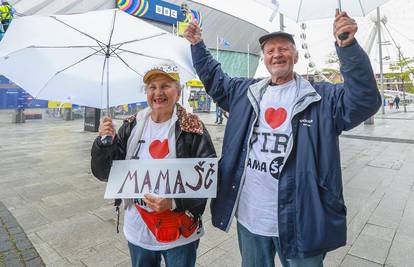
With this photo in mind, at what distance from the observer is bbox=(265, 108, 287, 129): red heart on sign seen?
1.59 metres

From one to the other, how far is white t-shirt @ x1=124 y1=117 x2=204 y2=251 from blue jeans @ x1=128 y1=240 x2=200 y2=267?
0.05 meters

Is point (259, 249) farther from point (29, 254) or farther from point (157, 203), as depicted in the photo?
point (29, 254)

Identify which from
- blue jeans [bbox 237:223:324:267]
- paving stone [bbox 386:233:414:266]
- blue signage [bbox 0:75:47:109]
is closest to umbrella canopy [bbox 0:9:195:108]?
blue jeans [bbox 237:223:324:267]

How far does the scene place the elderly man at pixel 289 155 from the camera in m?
1.37

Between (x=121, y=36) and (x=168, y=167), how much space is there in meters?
Answer: 1.09

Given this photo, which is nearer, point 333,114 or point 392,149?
Answer: point 333,114

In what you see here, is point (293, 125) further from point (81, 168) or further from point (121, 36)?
point (81, 168)

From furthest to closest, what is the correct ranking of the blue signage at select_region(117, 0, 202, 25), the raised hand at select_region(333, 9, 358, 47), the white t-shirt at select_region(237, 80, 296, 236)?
the blue signage at select_region(117, 0, 202, 25) < the white t-shirt at select_region(237, 80, 296, 236) < the raised hand at select_region(333, 9, 358, 47)

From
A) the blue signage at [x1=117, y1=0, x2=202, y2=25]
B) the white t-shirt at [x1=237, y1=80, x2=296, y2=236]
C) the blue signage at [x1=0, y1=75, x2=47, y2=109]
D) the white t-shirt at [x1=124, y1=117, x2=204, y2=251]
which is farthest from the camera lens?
the blue signage at [x1=117, y1=0, x2=202, y2=25]

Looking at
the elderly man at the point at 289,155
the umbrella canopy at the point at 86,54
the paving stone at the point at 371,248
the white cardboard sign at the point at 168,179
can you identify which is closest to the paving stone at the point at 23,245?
the umbrella canopy at the point at 86,54

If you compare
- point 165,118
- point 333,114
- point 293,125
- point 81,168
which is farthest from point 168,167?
point 81,168

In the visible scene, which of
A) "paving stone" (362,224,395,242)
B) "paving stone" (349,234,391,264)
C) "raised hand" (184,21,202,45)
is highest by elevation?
"raised hand" (184,21,202,45)

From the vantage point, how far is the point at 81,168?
638cm

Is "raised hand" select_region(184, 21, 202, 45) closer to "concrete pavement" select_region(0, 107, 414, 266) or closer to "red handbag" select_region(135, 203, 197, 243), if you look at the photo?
"red handbag" select_region(135, 203, 197, 243)
